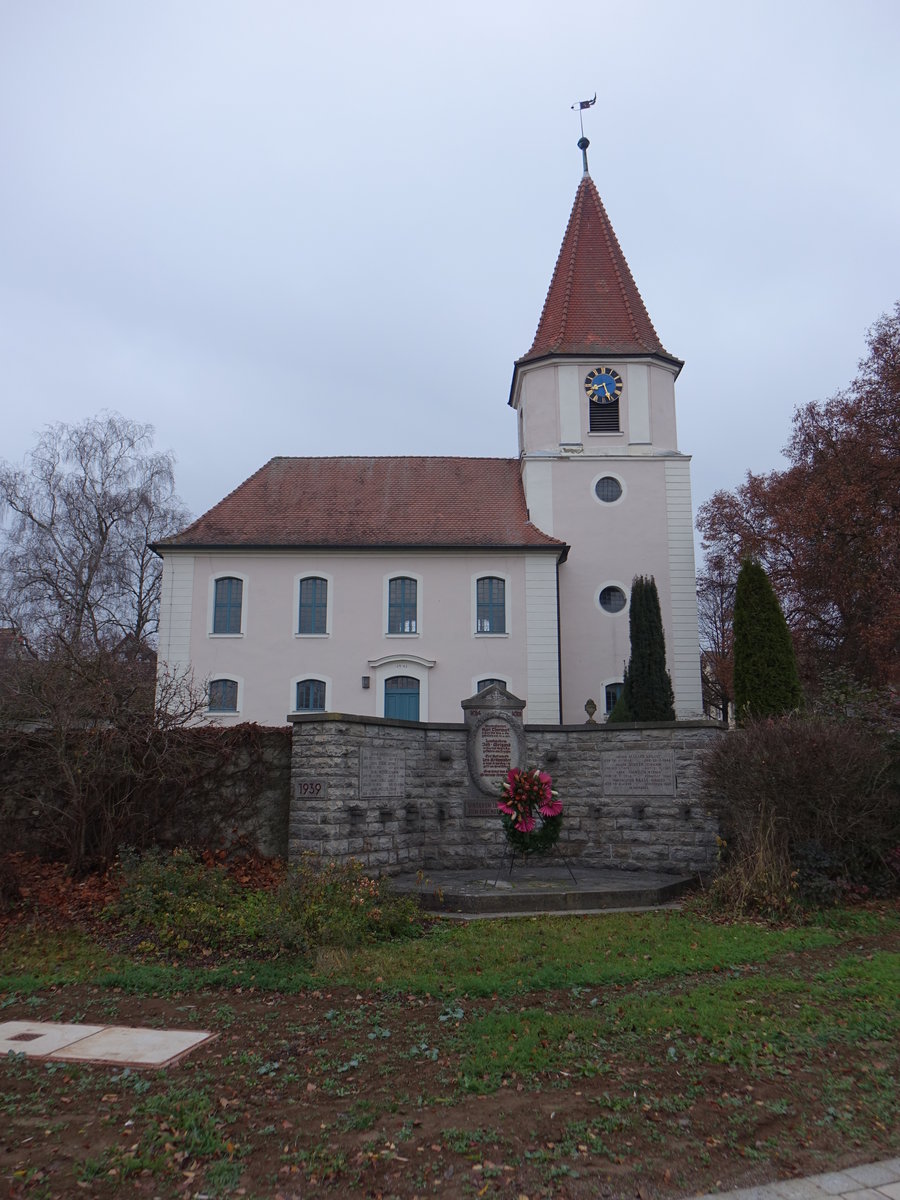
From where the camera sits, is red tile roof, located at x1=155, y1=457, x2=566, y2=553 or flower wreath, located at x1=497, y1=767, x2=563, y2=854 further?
red tile roof, located at x1=155, y1=457, x2=566, y2=553

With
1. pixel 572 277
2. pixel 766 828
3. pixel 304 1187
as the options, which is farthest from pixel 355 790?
pixel 572 277

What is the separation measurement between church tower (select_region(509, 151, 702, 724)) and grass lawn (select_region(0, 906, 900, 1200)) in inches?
709

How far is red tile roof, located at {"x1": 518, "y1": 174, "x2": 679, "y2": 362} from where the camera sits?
28047mm

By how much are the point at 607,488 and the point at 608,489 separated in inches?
1.7

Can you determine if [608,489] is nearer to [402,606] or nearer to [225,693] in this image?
[402,606]

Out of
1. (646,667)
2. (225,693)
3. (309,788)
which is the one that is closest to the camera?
(309,788)

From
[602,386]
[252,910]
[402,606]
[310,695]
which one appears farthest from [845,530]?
[252,910]

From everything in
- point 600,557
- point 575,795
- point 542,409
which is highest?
point 542,409

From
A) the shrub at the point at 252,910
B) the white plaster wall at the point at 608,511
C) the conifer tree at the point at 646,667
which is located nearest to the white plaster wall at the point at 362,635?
the white plaster wall at the point at 608,511

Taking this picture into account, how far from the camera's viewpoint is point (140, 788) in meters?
10.8

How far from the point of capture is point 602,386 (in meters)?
27.7

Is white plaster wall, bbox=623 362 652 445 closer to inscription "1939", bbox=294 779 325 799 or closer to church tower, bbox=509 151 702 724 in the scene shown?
church tower, bbox=509 151 702 724

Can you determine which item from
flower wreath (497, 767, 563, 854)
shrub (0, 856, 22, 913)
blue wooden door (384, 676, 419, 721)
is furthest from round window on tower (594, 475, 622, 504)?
shrub (0, 856, 22, 913)

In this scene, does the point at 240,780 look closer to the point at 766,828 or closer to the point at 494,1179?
the point at 766,828
